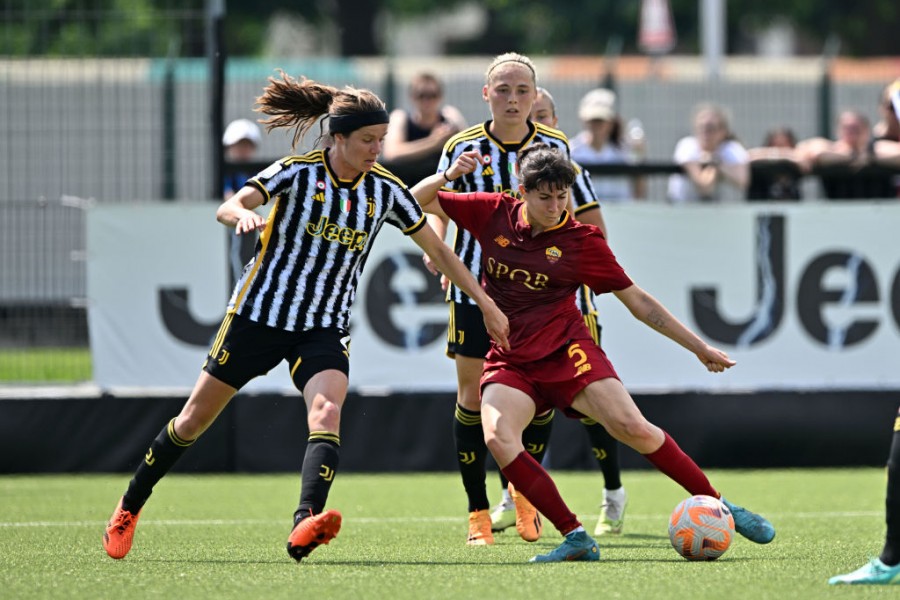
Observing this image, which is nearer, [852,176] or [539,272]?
[539,272]

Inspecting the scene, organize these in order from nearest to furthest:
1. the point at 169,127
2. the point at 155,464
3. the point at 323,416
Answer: the point at 323,416
the point at 155,464
the point at 169,127

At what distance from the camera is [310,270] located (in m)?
6.74

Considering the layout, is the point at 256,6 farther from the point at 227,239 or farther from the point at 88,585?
the point at 88,585

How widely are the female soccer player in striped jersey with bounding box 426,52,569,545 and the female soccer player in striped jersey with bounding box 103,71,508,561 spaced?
2.55 ft

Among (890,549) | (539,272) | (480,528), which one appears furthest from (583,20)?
(890,549)

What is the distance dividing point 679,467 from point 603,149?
18.2 feet

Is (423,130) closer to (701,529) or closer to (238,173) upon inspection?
(238,173)

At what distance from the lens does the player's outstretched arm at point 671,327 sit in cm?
651

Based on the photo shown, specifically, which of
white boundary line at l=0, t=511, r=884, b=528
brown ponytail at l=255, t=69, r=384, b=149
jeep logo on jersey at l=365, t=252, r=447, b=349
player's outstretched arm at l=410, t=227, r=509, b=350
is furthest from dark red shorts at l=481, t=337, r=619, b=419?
jeep logo on jersey at l=365, t=252, r=447, b=349

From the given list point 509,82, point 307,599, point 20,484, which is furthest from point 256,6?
point 307,599

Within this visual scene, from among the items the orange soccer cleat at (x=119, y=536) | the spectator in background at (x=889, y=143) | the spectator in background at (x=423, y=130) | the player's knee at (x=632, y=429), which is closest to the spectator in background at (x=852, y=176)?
the spectator in background at (x=889, y=143)

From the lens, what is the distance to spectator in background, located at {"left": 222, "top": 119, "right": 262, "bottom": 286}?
10.9 m

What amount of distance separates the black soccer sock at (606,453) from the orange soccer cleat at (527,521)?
69cm

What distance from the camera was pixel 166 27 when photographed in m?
12.0
